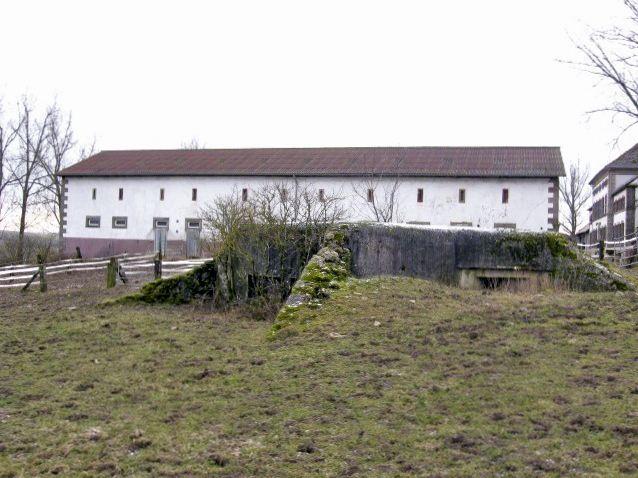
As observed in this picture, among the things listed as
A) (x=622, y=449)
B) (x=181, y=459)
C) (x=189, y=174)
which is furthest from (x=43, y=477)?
(x=189, y=174)

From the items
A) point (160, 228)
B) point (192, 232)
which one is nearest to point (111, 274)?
point (192, 232)

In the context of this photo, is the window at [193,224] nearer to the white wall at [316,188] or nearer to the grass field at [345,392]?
the white wall at [316,188]

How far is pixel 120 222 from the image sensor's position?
4334 centimetres

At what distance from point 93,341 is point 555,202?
31306 millimetres

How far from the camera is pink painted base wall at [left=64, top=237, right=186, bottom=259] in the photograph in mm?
41781

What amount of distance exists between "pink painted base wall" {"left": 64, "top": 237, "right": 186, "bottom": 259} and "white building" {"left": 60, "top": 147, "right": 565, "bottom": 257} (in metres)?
0.06

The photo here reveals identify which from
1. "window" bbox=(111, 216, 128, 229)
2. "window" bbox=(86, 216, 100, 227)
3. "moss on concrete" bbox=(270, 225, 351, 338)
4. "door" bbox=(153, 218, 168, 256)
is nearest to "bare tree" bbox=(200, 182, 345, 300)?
"moss on concrete" bbox=(270, 225, 351, 338)

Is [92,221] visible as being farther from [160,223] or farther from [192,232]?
[192,232]

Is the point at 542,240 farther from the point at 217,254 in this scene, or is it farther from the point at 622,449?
the point at 622,449

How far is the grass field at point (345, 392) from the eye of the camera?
5.16 metres

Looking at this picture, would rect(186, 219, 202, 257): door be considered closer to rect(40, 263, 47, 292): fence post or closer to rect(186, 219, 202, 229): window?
rect(186, 219, 202, 229): window

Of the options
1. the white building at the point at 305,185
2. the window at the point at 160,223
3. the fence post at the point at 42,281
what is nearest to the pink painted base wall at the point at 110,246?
the white building at the point at 305,185

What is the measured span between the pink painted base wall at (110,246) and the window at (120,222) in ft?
2.93

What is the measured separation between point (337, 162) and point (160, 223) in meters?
11.2
